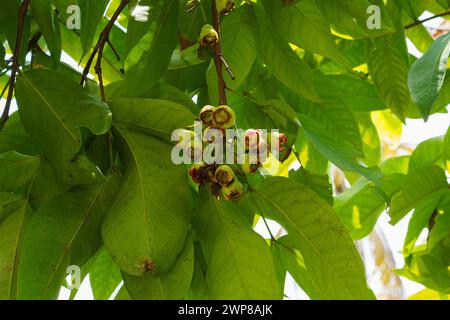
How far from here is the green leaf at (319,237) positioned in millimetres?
645

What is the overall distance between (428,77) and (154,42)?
311 mm

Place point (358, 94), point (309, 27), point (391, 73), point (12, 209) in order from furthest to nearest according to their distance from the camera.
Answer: point (358, 94), point (391, 73), point (309, 27), point (12, 209)

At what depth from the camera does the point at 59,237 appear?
660mm

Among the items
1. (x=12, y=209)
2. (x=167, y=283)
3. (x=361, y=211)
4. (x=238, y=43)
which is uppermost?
(x=238, y=43)

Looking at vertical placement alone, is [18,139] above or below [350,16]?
below

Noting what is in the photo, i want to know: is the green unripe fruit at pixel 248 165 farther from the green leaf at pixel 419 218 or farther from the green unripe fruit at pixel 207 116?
the green leaf at pixel 419 218

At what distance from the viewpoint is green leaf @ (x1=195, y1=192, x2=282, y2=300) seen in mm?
620

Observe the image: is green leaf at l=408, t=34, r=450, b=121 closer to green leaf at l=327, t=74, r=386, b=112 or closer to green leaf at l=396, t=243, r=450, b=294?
green leaf at l=327, t=74, r=386, b=112

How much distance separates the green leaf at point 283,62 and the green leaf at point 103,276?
1.04 feet

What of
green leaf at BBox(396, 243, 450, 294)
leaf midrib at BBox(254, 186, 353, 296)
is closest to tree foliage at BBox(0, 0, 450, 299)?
leaf midrib at BBox(254, 186, 353, 296)

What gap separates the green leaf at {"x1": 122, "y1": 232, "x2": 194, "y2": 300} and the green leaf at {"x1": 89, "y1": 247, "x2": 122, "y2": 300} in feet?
0.84

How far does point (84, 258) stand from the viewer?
0.67 meters

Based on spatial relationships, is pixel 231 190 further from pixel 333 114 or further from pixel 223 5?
pixel 333 114

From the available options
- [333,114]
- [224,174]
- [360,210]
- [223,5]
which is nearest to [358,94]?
[333,114]
